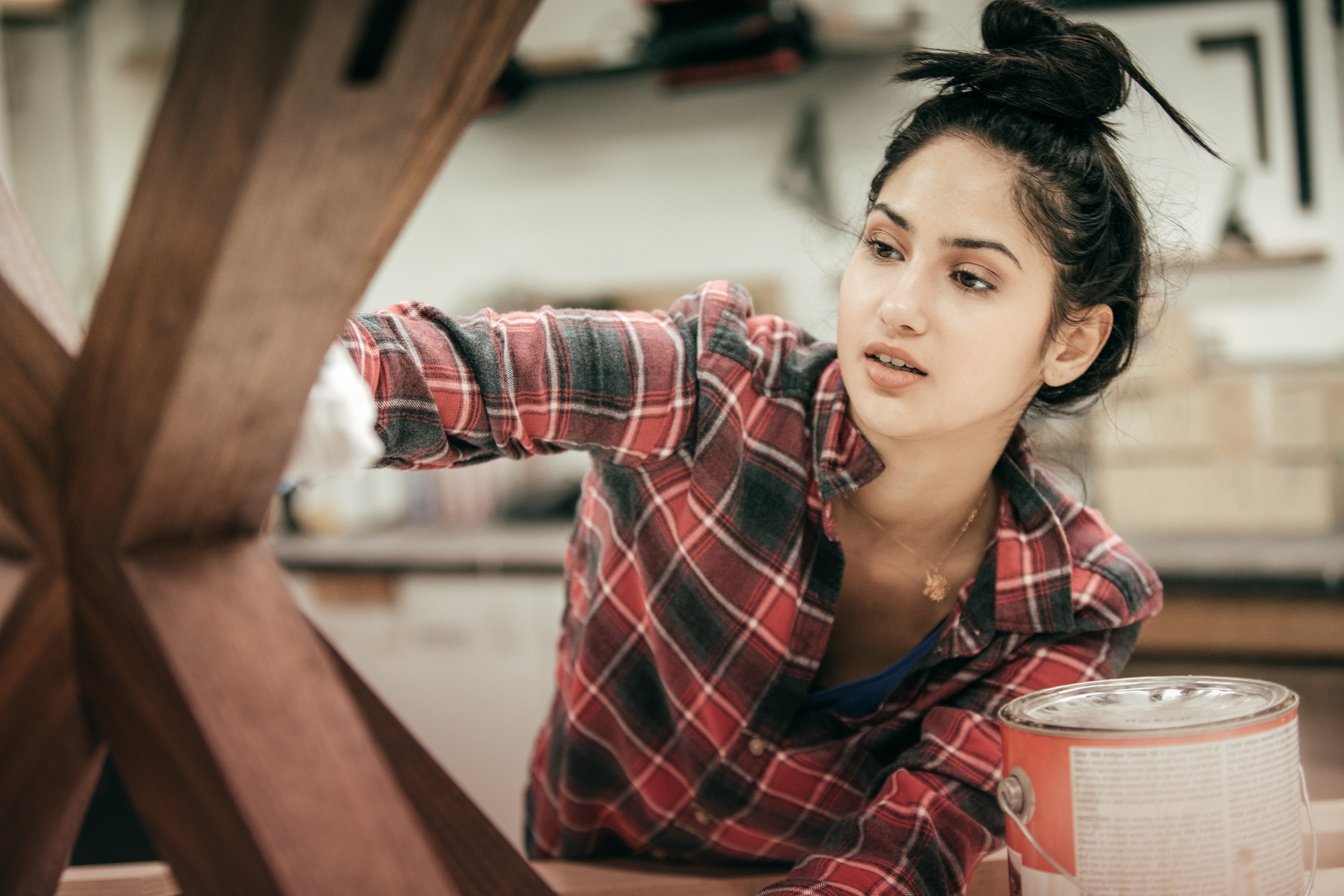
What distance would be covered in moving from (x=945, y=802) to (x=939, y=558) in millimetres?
334

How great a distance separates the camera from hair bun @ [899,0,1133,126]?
1.02m

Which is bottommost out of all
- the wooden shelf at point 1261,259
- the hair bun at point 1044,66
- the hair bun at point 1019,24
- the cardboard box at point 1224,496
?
the cardboard box at point 1224,496

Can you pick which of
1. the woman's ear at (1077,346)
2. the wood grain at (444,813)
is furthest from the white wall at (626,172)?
the wood grain at (444,813)

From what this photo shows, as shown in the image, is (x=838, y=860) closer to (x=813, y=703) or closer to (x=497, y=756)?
(x=813, y=703)

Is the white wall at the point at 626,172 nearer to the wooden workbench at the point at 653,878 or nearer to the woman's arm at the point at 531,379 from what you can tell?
the woman's arm at the point at 531,379

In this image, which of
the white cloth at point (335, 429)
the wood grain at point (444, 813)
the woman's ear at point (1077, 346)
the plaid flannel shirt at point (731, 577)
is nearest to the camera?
the wood grain at point (444, 813)

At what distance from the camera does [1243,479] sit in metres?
2.85

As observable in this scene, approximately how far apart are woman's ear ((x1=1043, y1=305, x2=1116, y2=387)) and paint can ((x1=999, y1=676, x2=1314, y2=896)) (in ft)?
1.86

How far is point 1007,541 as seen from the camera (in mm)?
1066

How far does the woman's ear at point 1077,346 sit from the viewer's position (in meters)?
1.14

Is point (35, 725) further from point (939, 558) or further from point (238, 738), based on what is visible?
point (939, 558)

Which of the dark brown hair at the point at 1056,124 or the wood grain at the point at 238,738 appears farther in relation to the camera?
the dark brown hair at the point at 1056,124

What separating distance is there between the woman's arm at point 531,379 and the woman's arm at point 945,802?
350 millimetres

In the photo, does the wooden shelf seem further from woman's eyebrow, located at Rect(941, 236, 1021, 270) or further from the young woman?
woman's eyebrow, located at Rect(941, 236, 1021, 270)
